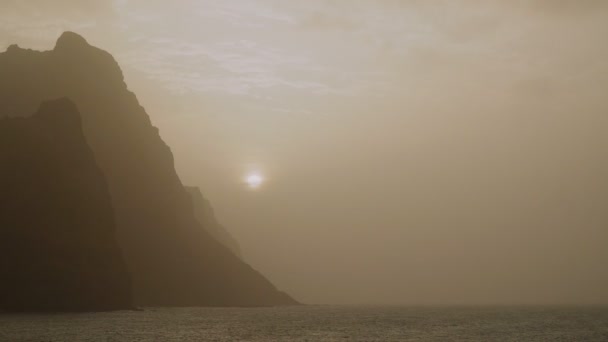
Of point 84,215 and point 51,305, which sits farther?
point 84,215

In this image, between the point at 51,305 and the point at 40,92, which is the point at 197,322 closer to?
the point at 51,305

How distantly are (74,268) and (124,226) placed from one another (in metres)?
61.7

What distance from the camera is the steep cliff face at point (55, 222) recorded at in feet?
384

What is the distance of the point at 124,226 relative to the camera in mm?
184125

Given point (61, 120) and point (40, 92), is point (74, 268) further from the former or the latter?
point (40, 92)

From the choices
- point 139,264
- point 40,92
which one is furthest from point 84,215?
point 40,92

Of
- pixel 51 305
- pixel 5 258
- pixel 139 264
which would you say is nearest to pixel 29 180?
pixel 5 258

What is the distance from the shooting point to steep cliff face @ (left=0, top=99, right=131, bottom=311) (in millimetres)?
117056

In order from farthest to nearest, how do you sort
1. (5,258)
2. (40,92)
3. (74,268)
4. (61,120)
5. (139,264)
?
(40,92), (139,264), (61,120), (74,268), (5,258)

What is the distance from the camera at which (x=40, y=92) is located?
645 ft

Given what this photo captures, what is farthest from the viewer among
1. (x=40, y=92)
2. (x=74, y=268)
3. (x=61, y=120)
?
(x=40, y=92)

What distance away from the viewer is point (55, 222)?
124m

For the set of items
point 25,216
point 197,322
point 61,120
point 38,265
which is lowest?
point 197,322

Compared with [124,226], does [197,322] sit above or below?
below
